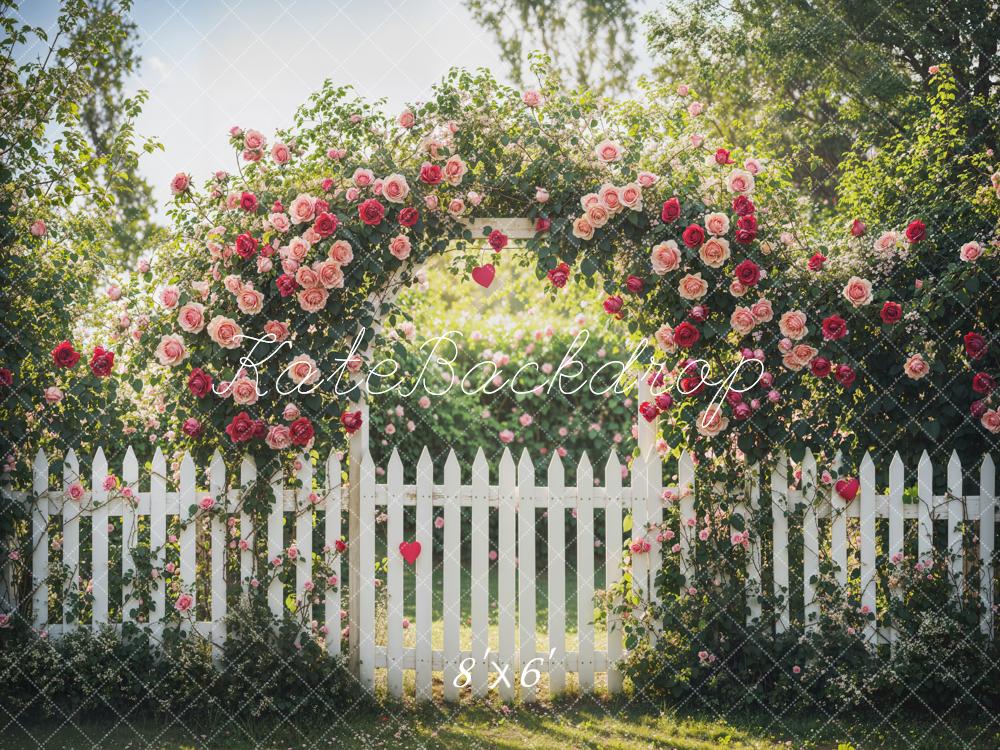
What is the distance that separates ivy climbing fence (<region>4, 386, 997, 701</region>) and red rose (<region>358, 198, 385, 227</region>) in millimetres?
1048

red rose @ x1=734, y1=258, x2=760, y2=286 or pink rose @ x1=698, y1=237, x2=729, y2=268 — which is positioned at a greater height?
pink rose @ x1=698, y1=237, x2=729, y2=268

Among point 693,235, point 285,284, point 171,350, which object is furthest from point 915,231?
point 171,350

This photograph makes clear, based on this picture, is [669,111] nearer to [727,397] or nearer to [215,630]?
[727,397]

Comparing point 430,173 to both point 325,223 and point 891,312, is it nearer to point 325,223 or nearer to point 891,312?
point 325,223

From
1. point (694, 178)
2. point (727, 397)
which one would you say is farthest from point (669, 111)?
point (727, 397)

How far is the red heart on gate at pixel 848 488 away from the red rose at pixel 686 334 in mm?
982

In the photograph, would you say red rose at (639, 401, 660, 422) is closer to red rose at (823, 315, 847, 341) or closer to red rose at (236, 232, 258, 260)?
red rose at (823, 315, 847, 341)

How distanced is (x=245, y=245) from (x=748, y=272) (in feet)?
7.70

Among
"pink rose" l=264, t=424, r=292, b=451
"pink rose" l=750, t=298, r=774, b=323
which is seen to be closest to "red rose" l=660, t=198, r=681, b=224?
"pink rose" l=750, t=298, r=774, b=323

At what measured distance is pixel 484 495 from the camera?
403 centimetres

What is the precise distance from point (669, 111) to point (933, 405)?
219cm

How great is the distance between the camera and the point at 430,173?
3.92 metres

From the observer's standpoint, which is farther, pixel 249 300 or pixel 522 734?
pixel 249 300

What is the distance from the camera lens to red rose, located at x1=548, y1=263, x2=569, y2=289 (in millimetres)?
4006
